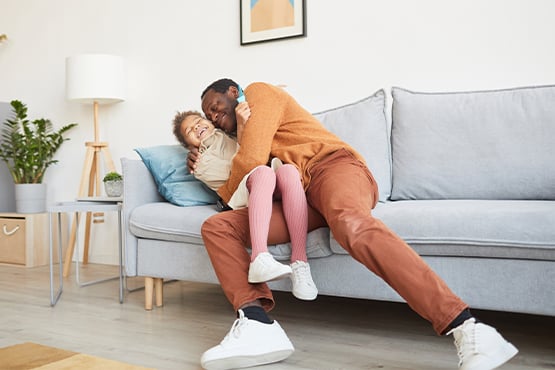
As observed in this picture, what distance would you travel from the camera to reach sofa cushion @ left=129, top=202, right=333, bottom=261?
86.5 inches

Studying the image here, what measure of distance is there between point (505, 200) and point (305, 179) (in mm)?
790

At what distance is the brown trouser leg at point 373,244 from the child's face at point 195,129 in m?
0.60

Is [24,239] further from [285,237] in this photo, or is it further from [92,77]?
[285,237]

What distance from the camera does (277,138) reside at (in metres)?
2.12

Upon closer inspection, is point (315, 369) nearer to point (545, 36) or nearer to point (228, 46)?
point (545, 36)

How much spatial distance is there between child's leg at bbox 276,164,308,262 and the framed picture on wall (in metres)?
1.43

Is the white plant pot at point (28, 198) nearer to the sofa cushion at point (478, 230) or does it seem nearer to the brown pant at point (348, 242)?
the brown pant at point (348, 242)

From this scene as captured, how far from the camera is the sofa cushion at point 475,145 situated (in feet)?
7.11

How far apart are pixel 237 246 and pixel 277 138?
467 mm

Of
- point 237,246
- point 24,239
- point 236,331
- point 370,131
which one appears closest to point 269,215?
point 237,246

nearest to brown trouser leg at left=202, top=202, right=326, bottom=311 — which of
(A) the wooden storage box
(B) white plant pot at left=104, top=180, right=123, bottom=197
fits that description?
(B) white plant pot at left=104, top=180, right=123, bottom=197

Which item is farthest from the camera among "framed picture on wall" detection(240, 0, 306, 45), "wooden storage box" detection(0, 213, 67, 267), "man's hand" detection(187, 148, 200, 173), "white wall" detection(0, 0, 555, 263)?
"wooden storage box" detection(0, 213, 67, 267)

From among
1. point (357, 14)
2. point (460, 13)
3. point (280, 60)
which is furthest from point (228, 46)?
point (460, 13)

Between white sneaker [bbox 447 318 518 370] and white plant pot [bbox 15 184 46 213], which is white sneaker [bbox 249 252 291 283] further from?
white plant pot [bbox 15 184 46 213]
